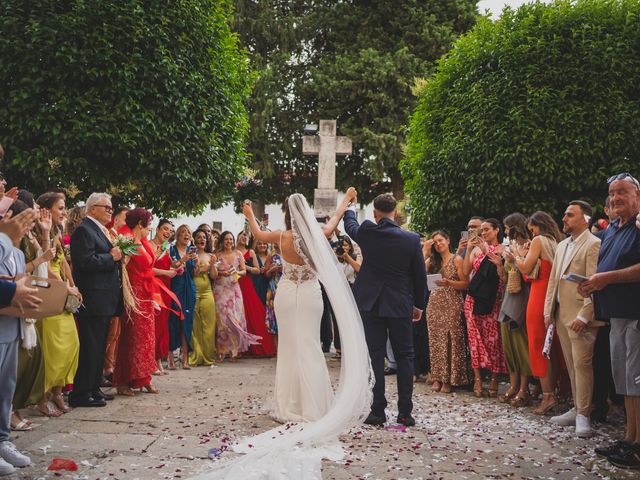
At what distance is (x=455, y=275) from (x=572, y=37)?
4.35 metres

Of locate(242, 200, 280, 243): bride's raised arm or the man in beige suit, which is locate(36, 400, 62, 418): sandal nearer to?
locate(242, 200, 280, 243): bride's raised arm

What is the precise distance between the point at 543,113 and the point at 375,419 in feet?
18.1

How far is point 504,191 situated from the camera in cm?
1026

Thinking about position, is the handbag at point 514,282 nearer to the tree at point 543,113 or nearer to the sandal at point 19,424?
the tree at point 543,113

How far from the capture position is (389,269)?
711 cm

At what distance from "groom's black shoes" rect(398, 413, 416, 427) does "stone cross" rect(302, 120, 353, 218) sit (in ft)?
29.7

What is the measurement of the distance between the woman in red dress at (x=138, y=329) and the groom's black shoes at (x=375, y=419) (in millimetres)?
2988

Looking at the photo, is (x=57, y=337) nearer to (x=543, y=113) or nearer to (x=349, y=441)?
(x=349, y=441)

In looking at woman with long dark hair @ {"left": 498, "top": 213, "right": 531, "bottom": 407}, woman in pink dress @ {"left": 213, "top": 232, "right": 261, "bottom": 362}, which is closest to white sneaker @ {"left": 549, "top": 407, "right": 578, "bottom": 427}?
woman with long dark hair @ {"left": 498, "top": 213, "right": 531, "bottom": 407}

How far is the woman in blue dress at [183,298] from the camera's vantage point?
10789mm

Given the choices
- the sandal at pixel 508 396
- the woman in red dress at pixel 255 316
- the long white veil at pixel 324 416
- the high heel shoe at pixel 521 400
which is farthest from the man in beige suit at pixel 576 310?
the woman in red dress at pixel 255 316

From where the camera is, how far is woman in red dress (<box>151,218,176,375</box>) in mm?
10117

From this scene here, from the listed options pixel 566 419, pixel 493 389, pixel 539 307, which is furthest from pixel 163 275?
pixel 566 419

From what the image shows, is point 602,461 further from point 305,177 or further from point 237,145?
point 305,177
